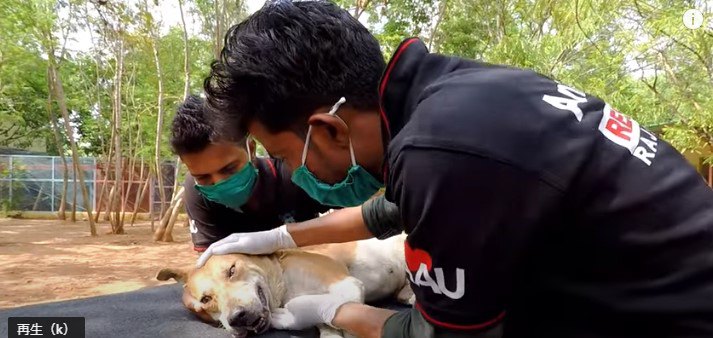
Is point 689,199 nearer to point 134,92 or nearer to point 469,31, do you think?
point 469,31

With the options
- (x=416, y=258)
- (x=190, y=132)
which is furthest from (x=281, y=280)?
(x=416, y=258)

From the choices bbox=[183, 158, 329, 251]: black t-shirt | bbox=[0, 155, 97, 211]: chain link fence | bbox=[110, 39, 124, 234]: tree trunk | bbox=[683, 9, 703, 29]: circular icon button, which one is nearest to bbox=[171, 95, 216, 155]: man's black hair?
bbox=[183, 158, 329, 251]: black t-shirt

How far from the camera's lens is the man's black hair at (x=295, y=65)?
42.8 inches

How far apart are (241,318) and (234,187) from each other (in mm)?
670

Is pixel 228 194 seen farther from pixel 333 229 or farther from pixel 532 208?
pixel 532 208

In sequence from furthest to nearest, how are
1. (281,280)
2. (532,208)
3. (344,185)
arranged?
1. (281,280)
2. (344,185)
3. (532,208)

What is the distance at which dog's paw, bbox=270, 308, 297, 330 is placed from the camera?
188 centimetres

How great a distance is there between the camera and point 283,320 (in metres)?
1.89

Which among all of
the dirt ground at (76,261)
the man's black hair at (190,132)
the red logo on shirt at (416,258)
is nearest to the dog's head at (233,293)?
the man's black hair at (190,132)

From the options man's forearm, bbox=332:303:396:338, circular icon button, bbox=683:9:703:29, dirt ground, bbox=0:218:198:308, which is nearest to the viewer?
man's forearm, bbox=332:303:396:338

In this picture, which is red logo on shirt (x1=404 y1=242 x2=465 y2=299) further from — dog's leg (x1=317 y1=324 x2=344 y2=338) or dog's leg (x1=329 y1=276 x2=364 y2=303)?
dog's leg (x1=329 y1=276 x2=364 y2=303)

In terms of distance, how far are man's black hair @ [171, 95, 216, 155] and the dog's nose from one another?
28.2 inches

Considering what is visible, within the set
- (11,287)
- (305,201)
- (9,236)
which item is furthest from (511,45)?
(9,236)

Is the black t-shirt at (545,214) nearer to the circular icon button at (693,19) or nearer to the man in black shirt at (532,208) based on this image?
the man in black shirt at (532,208)
